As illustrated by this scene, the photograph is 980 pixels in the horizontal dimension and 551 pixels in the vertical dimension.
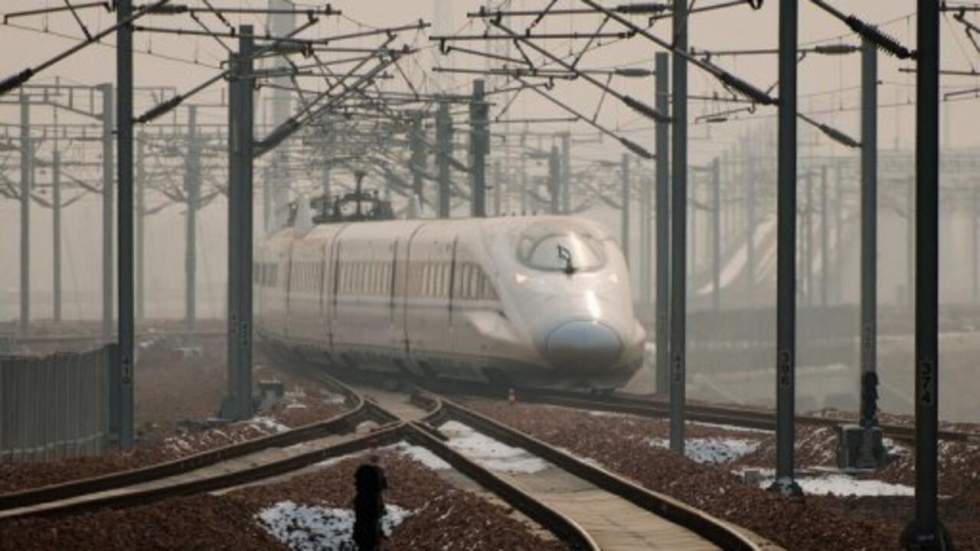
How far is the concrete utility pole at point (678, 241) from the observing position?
27.6 m

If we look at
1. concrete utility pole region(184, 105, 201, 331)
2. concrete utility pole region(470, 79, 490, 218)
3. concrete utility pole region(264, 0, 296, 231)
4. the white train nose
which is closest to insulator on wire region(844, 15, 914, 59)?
the white train nose

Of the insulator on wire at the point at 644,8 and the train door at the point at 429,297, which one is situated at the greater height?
the insulator on wire at the point at 644,8

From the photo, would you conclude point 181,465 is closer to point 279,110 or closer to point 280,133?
Answer: point 280,133

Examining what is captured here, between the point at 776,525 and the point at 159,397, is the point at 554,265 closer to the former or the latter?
the point at 159,397

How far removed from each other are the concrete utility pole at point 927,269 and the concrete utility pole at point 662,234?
889 inches

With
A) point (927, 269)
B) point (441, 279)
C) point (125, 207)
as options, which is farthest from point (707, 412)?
point (927, 269)

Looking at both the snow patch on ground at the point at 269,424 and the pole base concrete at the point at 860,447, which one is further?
the snow patch on ground at the point at 269,424

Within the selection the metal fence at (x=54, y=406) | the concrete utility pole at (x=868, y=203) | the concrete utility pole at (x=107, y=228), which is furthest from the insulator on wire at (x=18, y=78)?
the concrete utility pole at (x=107, y=228)

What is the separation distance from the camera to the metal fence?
26.9m

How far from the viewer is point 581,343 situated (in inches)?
1481

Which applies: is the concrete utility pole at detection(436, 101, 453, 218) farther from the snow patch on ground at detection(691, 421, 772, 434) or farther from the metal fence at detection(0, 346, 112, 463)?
the metal fence at detection(0, 346, 112, 463)

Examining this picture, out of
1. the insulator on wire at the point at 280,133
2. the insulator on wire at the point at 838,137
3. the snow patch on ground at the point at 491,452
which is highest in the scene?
the insulator on wire at the point at 280,133

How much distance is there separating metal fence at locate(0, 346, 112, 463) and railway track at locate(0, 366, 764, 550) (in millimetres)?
2312

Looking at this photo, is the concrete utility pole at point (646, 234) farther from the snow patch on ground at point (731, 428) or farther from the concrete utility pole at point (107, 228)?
the snow patch on ground at point (731, 428)
